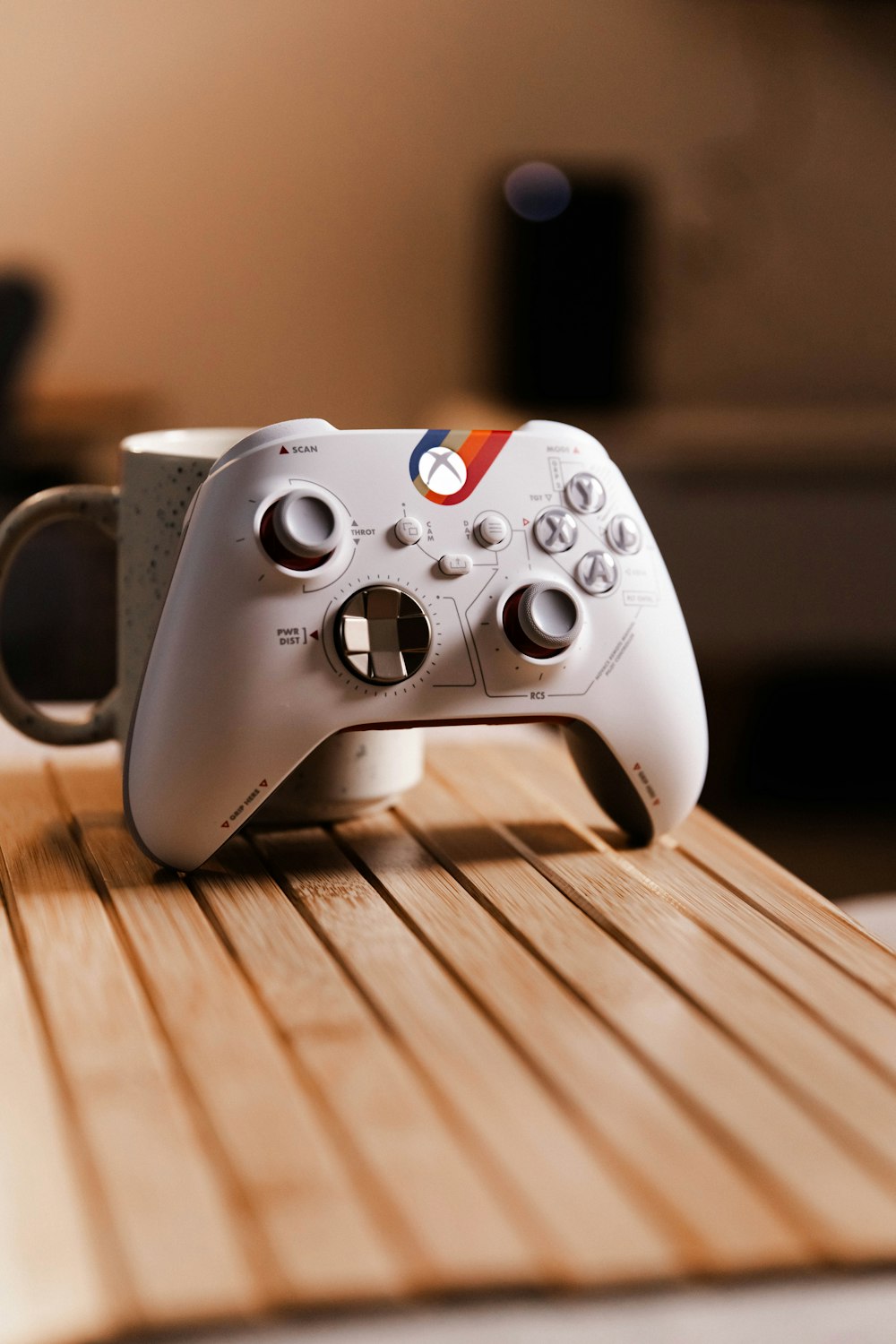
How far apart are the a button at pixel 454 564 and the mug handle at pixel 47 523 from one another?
0.16 meters

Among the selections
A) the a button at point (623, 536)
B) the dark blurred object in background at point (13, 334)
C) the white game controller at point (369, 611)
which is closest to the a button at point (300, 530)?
the white game controller at point (369, 611)

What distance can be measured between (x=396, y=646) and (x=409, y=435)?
78mm

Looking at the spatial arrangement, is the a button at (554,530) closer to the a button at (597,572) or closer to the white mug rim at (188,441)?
the a button at (597,572)

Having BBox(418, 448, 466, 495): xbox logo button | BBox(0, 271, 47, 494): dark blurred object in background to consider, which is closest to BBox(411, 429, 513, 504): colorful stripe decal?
BBox(418, 448, 466, 495): xbox logo button

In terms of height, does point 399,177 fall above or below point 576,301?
above

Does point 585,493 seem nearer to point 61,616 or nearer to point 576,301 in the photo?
point 61,616

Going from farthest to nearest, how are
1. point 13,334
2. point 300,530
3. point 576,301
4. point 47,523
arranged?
point 13,334 < point 576,301 < point 47,523 < point 300,530

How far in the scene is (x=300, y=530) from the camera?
0.50 meters

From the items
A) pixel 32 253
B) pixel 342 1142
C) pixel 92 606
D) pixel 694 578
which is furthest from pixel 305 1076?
pixel 32 253

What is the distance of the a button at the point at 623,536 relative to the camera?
55 cm

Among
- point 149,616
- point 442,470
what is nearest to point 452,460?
point 442,470

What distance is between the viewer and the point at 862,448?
2.08 metres

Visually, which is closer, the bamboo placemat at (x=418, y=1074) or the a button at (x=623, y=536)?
the bamboo placemat at (x=418, y=1074)

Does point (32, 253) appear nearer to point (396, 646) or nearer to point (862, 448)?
point (862, 448)
